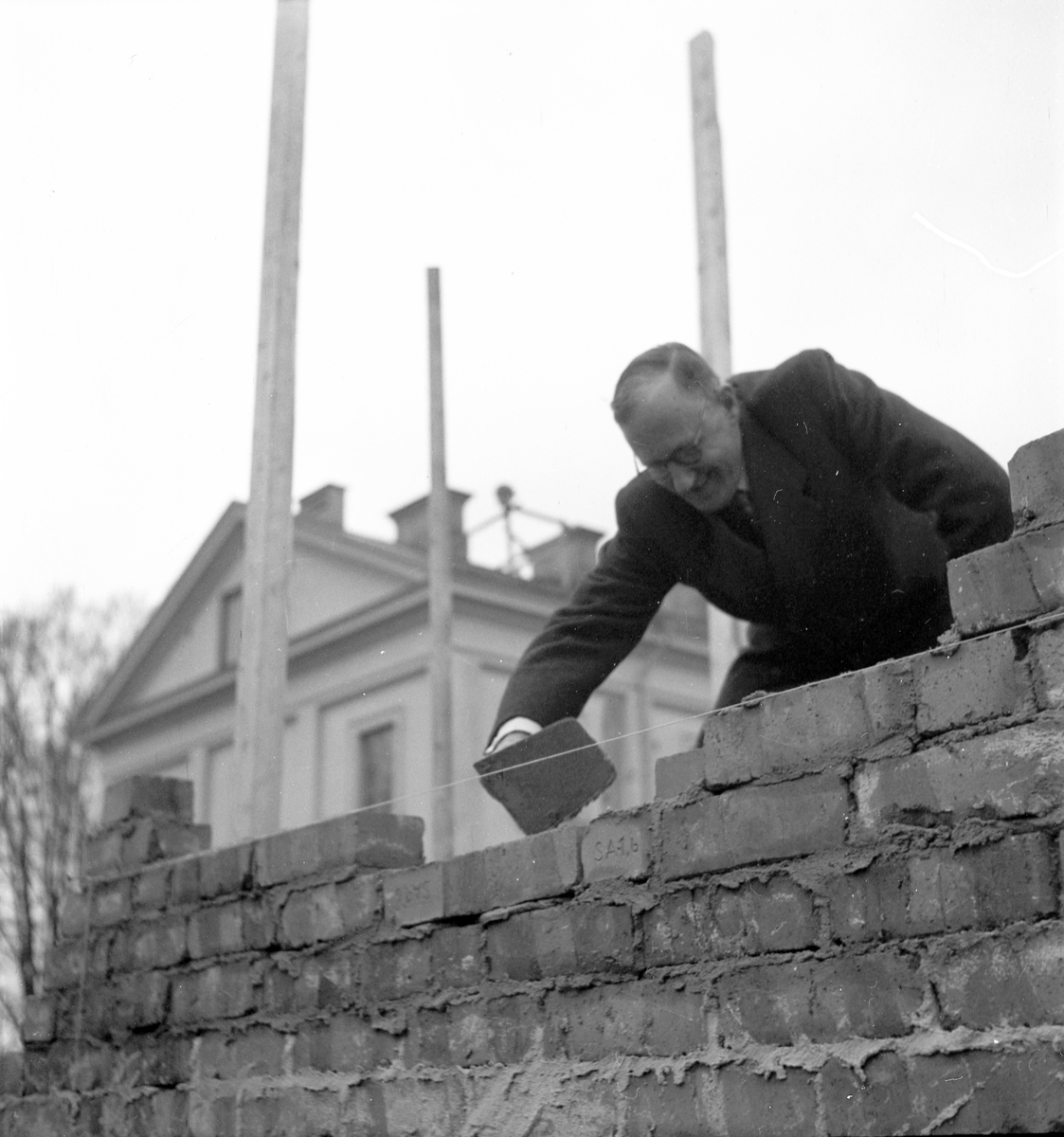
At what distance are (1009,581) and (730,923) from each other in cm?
76

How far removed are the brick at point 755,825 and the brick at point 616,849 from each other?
2.1 inches

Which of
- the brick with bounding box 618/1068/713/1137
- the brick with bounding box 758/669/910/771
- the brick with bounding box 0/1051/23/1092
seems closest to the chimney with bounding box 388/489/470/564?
the brick with bounding box 0/1051/23/1092

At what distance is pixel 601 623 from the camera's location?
373 cm

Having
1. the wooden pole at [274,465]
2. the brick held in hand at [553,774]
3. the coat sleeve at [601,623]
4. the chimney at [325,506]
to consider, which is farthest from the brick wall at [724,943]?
the chimney at [325,506]

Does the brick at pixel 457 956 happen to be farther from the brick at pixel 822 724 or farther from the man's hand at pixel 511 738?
the brick at pixel 822 724

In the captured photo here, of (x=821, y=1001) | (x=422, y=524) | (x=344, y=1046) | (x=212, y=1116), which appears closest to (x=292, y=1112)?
(x=344, y=1046)

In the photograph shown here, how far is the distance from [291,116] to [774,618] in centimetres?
273

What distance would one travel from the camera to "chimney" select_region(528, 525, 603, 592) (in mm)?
4059

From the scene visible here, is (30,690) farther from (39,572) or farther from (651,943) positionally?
(651,943)

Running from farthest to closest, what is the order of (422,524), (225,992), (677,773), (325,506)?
(422,524) < (325,506) < (225,992) < (677,773)

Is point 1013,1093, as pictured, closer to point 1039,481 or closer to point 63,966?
point 1039,481

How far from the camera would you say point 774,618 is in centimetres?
364

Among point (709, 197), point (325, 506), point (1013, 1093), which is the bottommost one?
point (1013, 1093)

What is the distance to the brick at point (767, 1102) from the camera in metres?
2.44
